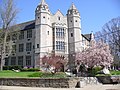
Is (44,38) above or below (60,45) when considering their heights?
above

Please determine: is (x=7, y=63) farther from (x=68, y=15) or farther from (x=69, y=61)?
(x=68, y=15)

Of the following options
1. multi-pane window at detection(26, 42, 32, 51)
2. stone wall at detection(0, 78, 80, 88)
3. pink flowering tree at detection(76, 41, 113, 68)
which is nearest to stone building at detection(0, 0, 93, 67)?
multi-pane window at detection(26, 42, 32, 51)

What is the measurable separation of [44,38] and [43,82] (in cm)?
3020

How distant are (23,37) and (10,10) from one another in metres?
15.8

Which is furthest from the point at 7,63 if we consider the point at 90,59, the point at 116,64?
the point at 116,64

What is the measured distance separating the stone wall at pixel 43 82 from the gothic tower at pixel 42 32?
25891 mm

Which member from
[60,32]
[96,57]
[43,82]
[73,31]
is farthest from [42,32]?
[43,82]

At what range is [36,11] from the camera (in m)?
52.8

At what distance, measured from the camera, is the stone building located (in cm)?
5031

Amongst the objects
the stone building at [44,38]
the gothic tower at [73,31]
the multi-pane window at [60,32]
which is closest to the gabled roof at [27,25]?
the stone building at [44,38]

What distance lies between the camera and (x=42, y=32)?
50.2 m

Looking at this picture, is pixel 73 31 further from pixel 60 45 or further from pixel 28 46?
pixel 28 46

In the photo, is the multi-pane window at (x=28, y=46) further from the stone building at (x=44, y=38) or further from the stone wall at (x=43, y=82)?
the stone wall at (x=43, y=82)

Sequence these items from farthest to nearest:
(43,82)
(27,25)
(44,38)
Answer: (27,25)
(44,38)
(43,82)
